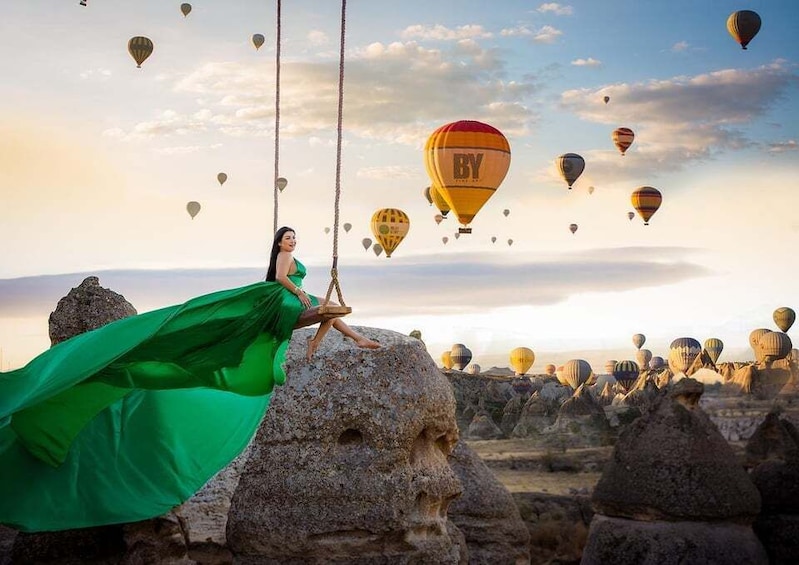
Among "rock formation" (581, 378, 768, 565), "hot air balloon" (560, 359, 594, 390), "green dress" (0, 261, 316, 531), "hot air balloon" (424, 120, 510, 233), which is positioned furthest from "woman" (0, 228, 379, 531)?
"hot air balloon" (560, 359, 594, 390)

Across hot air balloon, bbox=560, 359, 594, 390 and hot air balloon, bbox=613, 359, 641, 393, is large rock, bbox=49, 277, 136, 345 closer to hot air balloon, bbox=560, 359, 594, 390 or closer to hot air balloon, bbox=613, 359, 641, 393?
hot air balloon, bbox=613, 359, 641, 393

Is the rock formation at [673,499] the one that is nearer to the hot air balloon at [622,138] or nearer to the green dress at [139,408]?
the green dress at [139,408]

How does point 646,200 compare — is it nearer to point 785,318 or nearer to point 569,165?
point 569,165

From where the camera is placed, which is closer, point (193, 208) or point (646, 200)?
point (193, 208)

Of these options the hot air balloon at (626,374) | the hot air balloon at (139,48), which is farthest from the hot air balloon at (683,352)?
the hot air balloon at (139,48)

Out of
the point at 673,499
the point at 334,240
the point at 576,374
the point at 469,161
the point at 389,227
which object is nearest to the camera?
the point at 334,240

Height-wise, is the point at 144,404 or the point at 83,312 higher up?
the point at 83,312

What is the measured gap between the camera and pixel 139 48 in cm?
3872

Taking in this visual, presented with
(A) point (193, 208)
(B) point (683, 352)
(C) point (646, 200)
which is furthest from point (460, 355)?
(A) point (193, 208)

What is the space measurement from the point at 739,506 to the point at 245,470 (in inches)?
250

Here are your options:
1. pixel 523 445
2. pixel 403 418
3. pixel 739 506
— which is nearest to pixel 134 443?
pixel 403 418

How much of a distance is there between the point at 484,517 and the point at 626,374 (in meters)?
62.4

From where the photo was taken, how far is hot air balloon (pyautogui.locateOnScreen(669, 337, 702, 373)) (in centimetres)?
7488

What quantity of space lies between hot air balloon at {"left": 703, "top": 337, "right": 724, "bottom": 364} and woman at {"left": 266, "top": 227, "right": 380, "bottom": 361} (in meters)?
72.5
